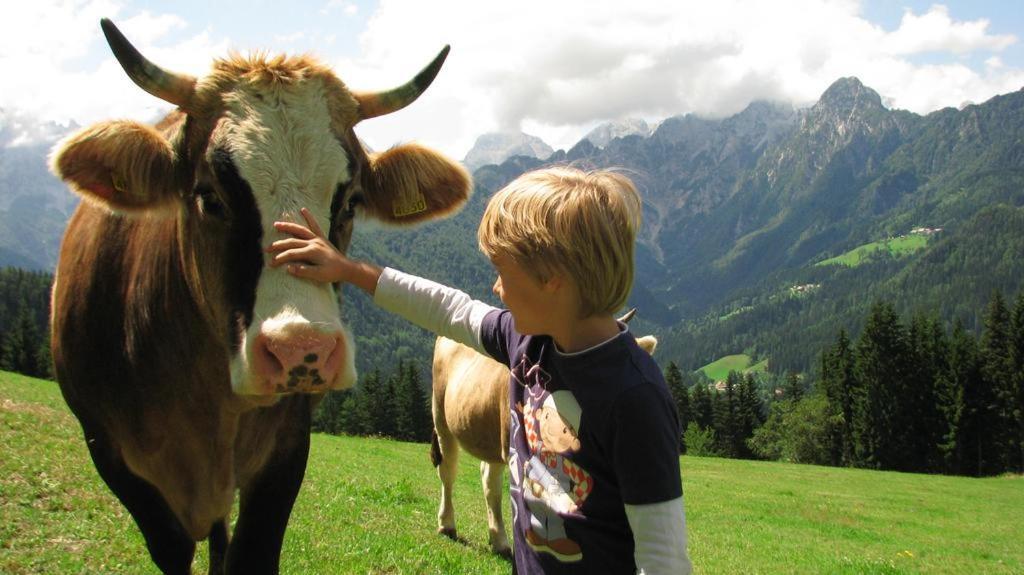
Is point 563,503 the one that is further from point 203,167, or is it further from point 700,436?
point 700,436

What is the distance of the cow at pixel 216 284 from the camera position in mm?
3111

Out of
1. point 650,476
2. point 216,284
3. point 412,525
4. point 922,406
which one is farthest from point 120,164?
point 922,406

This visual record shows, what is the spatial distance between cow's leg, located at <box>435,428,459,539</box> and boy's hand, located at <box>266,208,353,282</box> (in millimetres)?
6391

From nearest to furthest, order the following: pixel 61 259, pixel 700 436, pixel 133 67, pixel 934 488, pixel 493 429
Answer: pixel 133 67
pixel 61 259
pixel 493 429
pixel 934 488
pixel 700 436

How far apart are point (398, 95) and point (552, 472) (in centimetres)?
245

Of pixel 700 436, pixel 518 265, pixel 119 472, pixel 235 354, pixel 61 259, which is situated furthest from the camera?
pixel 700 436

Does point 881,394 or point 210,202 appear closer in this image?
point 210,202

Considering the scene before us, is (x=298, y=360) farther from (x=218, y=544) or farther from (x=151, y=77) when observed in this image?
(x=218, y=544)

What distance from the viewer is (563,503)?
2.69 metres

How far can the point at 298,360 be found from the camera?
2.74 m

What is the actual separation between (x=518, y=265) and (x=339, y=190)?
123 cm

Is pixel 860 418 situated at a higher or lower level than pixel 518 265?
lower

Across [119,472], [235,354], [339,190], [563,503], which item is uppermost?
[339,190]

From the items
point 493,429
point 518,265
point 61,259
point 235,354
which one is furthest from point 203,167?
point 493,429
